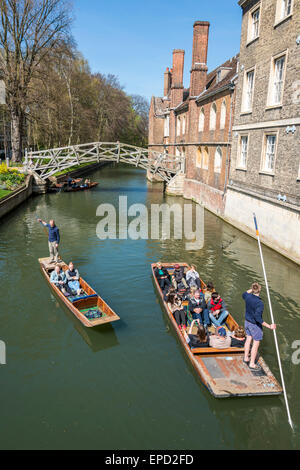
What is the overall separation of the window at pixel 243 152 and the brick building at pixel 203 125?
149cm

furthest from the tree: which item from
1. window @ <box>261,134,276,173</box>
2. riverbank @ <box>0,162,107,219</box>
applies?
window @ <box>261,134,276,173</box>

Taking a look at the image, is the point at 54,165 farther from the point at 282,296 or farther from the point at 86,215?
the point at 282,296

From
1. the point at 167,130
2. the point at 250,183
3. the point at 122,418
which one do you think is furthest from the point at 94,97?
the point at 122,418

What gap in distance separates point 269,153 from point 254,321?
455 inches

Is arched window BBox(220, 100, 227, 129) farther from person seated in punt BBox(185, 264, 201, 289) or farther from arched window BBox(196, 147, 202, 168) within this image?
person seated in punt BBox(185, 264, 201, 289)

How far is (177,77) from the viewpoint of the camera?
34469 mm

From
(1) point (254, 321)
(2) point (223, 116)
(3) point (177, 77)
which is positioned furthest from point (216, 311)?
(3) point (177, 77)

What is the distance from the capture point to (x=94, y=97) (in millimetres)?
59000

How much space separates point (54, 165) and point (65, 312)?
79.4ft

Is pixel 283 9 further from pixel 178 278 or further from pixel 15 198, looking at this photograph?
pixel 15 198

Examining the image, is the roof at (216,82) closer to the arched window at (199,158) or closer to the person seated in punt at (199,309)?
the arched window at (199,158)

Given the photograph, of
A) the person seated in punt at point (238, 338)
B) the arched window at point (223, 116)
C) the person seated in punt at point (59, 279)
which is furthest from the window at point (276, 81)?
the person seated in punt at point (59, 279)

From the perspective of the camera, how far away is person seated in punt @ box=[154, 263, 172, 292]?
11.3 m

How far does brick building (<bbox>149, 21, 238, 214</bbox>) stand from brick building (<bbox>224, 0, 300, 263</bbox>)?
1.95 metres
